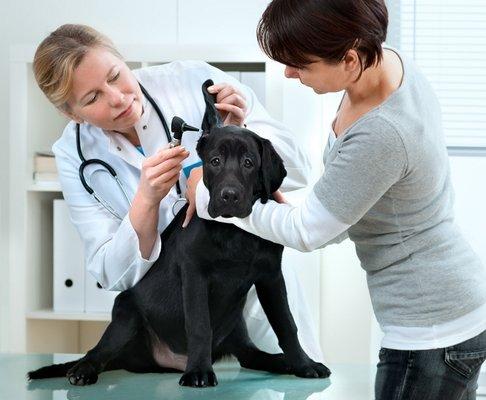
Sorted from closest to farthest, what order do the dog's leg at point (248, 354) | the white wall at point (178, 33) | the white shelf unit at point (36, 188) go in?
the dog's leg at point (248, 354), the white shelf unit at point (36, 188), the white wall at point (178, 33)

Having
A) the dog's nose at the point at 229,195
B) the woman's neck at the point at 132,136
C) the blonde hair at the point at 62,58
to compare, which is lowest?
the dog's nose at the point at 229,195

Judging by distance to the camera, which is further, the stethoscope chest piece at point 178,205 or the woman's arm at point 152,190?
the stethoscope chest piece at point 178,205

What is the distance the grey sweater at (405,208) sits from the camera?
4.12 feet

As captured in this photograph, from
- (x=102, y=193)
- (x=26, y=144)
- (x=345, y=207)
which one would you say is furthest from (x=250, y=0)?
(x=345, y=207)

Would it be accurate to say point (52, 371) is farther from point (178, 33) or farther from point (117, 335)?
point (178, 33)

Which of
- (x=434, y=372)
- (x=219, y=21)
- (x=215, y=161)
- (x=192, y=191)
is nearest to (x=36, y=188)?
(x=219, y=21)

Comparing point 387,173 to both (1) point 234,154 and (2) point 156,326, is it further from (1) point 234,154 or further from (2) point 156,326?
(2) point 156,326

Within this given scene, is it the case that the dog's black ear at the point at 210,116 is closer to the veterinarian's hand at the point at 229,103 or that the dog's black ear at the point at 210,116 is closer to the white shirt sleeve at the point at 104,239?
the veterinarian's hand at the point at 229,103

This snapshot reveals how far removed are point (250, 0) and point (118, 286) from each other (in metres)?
1.76

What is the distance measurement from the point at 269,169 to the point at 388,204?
226mm

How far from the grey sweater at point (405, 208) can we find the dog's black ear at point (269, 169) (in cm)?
8

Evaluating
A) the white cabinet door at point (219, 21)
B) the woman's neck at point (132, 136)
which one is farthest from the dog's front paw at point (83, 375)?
the white cabinet door at point (219, 21)

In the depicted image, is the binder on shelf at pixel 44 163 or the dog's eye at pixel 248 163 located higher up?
the binder on shelf at pixel 44 163

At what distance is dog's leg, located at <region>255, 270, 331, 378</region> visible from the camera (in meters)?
1.59
